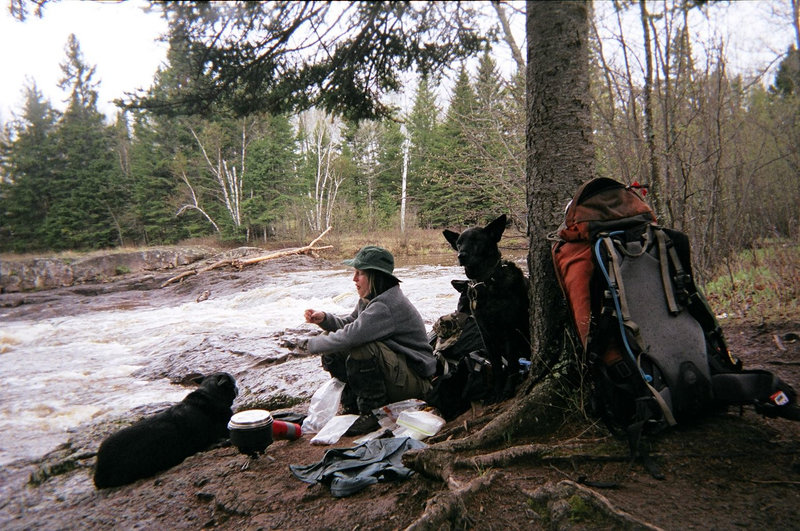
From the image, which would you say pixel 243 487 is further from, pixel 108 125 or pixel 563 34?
pixel 108 125

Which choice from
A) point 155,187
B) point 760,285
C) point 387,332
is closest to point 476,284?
point 387,332

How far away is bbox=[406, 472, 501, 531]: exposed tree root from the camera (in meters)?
1.56

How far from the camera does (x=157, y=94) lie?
11.9 feet

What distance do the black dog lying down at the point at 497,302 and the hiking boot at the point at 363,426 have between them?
3.14 ft

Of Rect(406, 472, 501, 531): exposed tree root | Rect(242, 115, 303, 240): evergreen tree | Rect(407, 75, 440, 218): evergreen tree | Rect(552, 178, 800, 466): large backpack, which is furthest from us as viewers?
Rect(242, 115, 303, 240): evergreen tree

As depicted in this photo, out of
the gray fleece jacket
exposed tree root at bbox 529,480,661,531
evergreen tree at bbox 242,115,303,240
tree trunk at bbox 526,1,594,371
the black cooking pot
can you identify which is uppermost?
evergreen tree at bbox 242,115,303,240

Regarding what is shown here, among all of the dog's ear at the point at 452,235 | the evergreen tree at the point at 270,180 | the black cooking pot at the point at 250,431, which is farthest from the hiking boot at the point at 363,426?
the evergreen tree at the point at 270,180

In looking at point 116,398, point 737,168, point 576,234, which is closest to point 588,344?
point 576,234

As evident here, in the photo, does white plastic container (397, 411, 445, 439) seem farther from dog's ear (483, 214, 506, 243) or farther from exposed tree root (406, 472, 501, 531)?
dog's ear (483, 214, 506, 243)

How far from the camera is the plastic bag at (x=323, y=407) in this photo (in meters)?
3.53

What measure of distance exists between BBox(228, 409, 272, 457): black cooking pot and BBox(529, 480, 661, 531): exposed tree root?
5.67ft

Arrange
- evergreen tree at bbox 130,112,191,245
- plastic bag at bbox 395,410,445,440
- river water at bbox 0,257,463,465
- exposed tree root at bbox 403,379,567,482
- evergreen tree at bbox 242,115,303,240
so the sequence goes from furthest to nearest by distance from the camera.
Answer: evergreen tree at bbox 130,112,191,245
evergreen tree at bbox 242,115,303,240
river water at bbox 0,257,463,465
plastic bag at bbox 395,410,445,440
exposed tree root at bbox 403,379,567,482

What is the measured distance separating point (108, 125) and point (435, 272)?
1336 inches

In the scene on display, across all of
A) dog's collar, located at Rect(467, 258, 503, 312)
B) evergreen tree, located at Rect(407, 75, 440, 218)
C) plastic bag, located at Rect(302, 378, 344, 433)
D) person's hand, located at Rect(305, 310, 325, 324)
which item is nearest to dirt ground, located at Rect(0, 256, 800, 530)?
plastic bag, located at Rect(302, 378, 344, 433)
